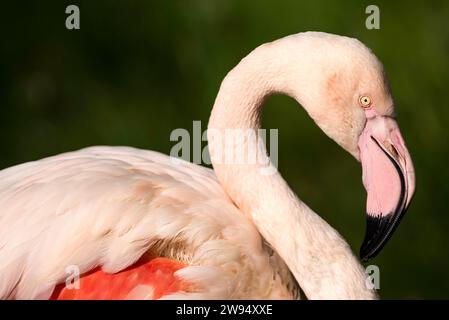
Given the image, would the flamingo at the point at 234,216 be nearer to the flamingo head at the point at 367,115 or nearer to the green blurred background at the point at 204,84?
the flamingo head at the point at 367,115

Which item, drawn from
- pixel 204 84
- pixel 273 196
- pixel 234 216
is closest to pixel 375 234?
pixel 273 196

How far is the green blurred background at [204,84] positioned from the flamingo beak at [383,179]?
2.77 metres

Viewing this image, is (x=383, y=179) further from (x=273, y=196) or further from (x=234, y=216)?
(x=234, y=216)

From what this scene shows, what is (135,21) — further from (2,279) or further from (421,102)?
(2,279)

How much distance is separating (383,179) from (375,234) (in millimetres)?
193

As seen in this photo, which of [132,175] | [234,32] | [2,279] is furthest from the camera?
[234,32]

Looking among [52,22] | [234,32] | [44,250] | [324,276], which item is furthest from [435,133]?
[44,250]

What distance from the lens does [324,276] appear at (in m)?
3.41

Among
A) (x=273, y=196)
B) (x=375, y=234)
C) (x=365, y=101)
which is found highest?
(x=365, y=101)

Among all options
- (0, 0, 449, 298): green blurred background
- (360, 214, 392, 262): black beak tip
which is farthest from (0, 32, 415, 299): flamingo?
(0, 0, 449, 298): green blurred background

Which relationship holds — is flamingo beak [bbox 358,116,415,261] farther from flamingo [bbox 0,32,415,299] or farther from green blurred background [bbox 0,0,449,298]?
green blurred background [bbox 0,0,449,298]

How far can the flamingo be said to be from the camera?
10.9 feet

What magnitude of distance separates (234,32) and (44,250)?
13.0ft

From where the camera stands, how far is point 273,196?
3529mm
